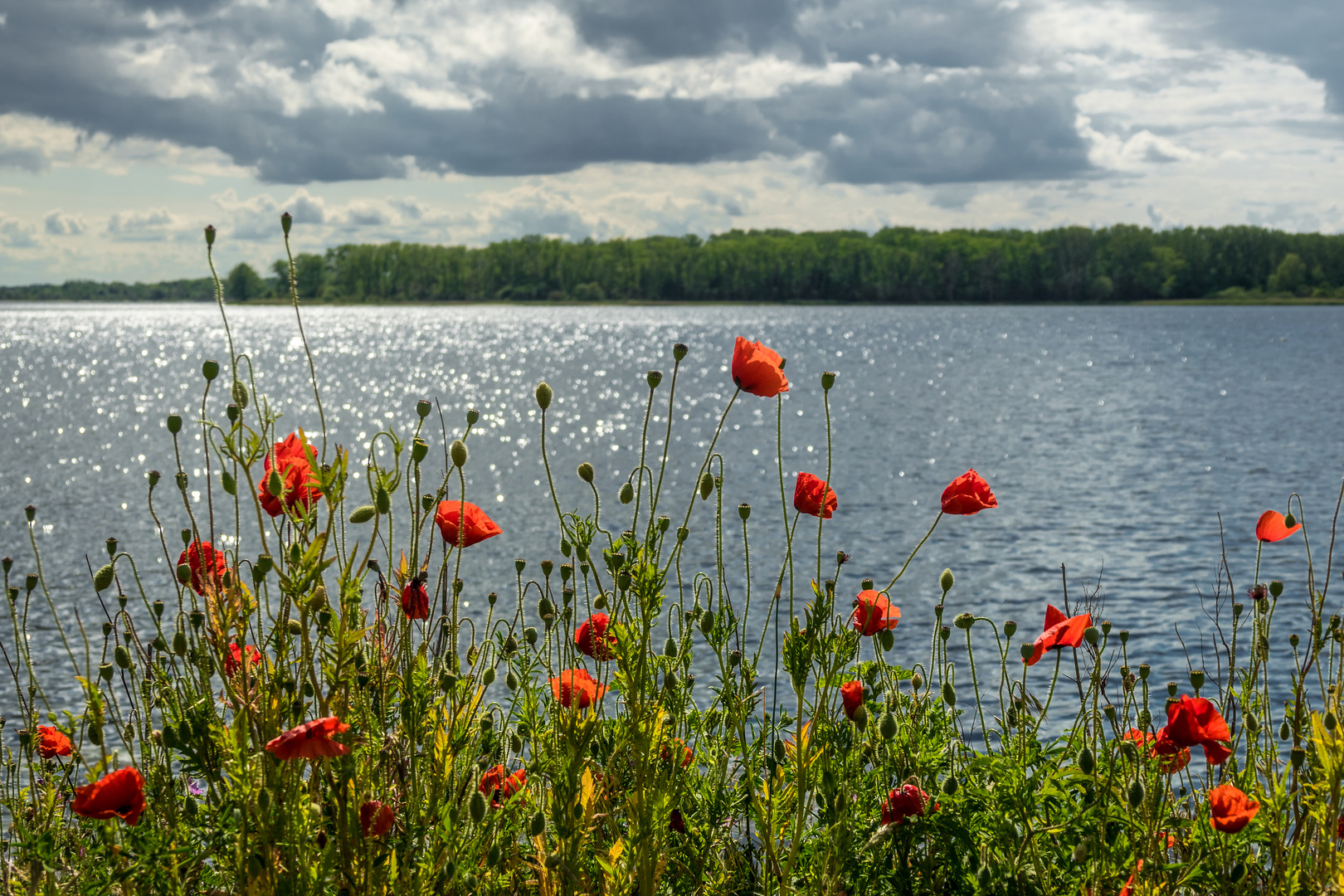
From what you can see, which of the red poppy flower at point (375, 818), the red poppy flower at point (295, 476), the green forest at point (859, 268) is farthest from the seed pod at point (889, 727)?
the green forest at point (859, 268)

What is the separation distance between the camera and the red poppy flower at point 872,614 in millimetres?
2729

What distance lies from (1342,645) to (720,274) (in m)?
159

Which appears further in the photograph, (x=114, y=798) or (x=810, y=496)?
(x=810, y=496)

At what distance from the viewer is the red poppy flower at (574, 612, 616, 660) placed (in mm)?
2576

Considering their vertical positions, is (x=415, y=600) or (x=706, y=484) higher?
(x=706, y=484)

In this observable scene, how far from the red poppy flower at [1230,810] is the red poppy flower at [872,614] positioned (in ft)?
2.65

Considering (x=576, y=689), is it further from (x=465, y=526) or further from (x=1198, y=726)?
(x=1198, y=726)

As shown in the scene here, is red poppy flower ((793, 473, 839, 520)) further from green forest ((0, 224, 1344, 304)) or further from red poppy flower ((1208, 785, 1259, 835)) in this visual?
green forest ((0, 224, 1344, 304))

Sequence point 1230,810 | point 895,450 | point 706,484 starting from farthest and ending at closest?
point 895,450 → point 706,484 → point 1230,810

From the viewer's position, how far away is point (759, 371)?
8.68 ft

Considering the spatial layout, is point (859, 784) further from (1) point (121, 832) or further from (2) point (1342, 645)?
(1) point (121, 832)

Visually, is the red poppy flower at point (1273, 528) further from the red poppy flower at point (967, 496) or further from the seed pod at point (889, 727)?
the seed pod at point (889, 727)

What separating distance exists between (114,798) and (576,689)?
101 centimetres

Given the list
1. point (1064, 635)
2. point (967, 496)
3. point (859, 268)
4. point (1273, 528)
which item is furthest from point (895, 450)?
point (859, 268)
